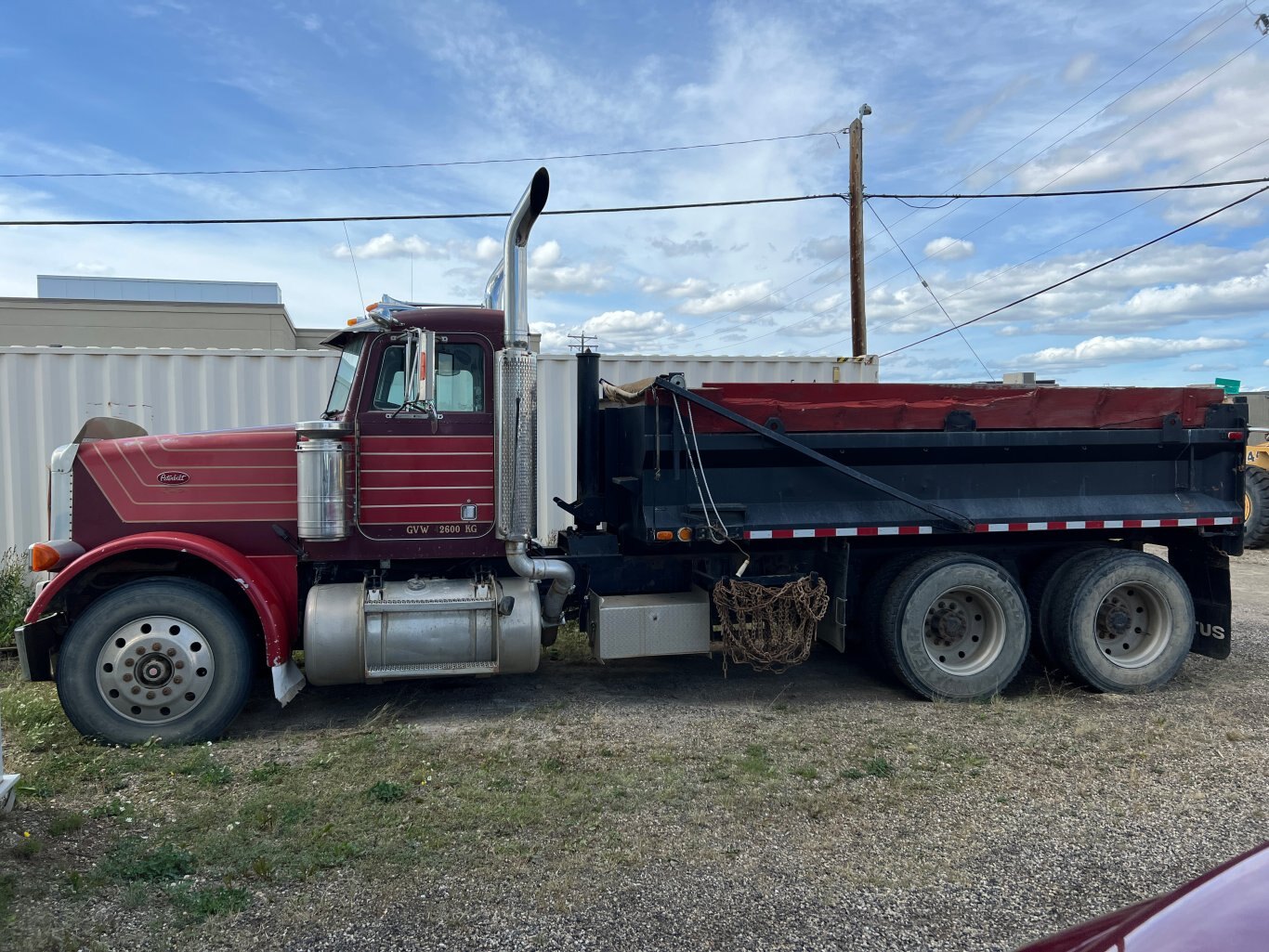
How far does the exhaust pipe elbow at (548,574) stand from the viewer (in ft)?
19.5

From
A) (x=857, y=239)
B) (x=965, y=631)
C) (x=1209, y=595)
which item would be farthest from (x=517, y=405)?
(x=857, y=239)

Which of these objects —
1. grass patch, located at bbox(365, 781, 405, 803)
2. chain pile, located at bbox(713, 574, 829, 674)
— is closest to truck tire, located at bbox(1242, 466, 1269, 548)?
chain pile, located at bbox(713, 574, 829, 674)

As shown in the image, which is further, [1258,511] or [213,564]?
[1258,511]

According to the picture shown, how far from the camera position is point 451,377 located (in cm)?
595

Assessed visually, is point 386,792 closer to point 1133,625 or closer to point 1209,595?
point 1133,625

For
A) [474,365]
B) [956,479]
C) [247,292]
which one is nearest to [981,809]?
[956,479]

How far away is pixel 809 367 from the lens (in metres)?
11.5

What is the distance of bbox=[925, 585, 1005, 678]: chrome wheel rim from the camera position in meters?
6.42

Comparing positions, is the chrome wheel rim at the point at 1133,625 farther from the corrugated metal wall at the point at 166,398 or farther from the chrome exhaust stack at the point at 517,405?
the corrugated metal wall at the point at 166,398

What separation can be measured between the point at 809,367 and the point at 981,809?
7670 mm

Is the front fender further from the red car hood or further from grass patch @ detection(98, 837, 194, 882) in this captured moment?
the red car hood

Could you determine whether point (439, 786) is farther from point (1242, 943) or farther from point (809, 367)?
point (809, 367)

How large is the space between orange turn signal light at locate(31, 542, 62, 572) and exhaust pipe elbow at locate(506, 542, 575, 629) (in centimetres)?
265

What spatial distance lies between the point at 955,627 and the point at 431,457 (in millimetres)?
3811
